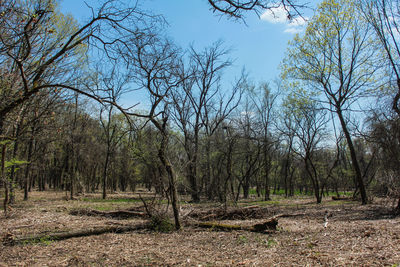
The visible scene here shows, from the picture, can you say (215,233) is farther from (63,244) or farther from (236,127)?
(236,127)

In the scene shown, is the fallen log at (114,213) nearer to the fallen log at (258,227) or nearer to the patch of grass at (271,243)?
the fallen log at (258,227)

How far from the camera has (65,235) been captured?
6.43 meters

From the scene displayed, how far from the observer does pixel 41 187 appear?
104 ft

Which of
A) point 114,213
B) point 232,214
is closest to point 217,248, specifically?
point 232,214

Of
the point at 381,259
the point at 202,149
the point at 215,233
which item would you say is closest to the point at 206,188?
the point at 202,149

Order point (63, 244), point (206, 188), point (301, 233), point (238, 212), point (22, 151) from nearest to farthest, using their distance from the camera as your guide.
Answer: point (63, 244)
point (301, 233)
point (238, 212)
point (206, 188)
point (22, 151)

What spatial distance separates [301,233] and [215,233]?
6.82 feet

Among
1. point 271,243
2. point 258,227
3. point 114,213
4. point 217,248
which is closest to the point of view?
point 217,248

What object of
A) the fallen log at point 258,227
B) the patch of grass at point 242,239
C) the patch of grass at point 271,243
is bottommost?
the patch of grass at point 242,239

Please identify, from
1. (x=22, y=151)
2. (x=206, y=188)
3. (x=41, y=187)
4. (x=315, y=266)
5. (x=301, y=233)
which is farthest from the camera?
(x=41, y=187)

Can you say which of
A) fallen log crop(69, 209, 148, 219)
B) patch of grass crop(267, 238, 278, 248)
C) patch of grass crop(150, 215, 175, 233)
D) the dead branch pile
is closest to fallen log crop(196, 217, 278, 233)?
patch of grass crop(267, 238, 278, 248)

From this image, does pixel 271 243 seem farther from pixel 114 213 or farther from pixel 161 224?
pixel 114 213

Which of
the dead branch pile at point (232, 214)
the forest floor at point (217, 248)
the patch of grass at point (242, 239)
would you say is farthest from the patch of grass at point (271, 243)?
the dead branch pile at point (232, 214)

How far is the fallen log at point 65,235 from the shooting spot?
5867mm
